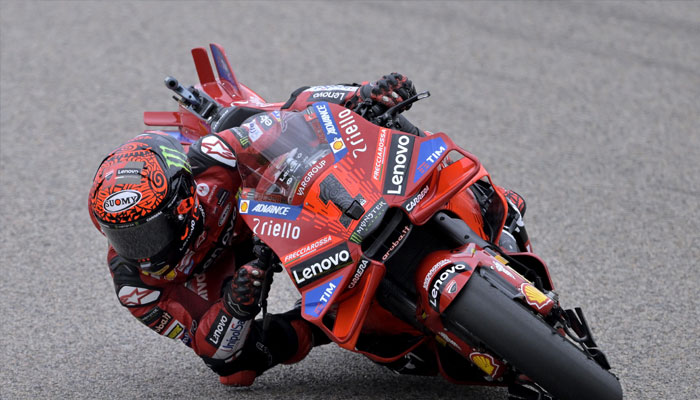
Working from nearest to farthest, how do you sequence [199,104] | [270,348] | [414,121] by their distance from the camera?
[270,348]
[199,104]
[414,121]

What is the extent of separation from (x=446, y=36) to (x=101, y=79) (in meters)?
3.26

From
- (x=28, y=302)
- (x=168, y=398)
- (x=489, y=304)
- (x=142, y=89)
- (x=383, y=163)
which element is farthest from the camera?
(x=142, y=89)

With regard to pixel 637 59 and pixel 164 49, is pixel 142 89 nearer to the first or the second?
pixel 164 49

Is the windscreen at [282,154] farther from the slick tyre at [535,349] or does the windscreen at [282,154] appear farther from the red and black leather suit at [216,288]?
the slick tyre at [535,349]

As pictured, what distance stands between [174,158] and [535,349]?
164 centimetres

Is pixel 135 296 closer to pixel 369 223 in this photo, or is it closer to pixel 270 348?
pixel 270 348

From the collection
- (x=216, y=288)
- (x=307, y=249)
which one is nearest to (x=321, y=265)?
(x=307, y=249)

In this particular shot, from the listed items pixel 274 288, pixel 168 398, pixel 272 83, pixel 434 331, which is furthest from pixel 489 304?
pixel 272 83

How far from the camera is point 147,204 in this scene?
3.50 meters

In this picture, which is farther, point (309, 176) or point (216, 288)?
point (216, 288)

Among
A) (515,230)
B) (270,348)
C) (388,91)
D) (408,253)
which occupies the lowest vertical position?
(270,348)

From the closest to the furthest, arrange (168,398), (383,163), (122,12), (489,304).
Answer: (489,304) < (383,163) < (168,398) < (122,12)

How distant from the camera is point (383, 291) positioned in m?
3.40

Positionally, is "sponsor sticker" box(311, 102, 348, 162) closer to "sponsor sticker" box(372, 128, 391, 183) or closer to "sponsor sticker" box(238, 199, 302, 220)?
"sponsor sticker" box(372, 128, 391, 183)
